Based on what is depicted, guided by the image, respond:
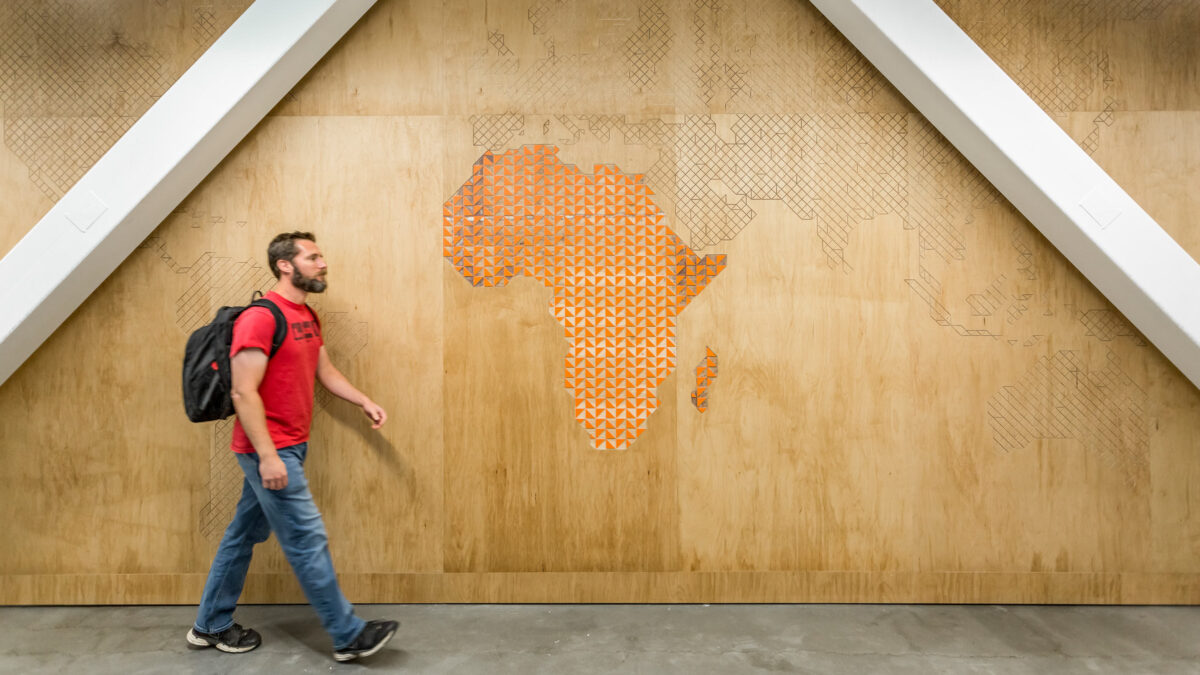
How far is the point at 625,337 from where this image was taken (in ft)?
8.62

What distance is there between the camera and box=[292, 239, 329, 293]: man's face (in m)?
2.24

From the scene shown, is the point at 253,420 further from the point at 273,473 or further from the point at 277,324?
the point at 277,324

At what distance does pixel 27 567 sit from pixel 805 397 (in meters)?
3.23

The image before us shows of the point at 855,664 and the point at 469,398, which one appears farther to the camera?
the point at 469,398

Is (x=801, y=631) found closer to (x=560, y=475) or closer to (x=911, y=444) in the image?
(x=911, y=444)

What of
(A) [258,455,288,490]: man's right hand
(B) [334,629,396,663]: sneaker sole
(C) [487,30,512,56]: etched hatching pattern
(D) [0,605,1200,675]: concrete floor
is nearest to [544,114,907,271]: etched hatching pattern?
(C) [487,30,512,56]: etched hatching pattern

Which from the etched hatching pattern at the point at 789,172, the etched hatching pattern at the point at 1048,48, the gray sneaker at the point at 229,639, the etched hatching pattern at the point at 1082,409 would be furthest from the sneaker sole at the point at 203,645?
the etched hatching pattern at the point at 1048,48

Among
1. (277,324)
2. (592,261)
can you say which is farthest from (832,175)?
(277,324)

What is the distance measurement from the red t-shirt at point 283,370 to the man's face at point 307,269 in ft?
0.26

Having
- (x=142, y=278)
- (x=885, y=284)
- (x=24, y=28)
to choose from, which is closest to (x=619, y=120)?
(x=885, y=284)

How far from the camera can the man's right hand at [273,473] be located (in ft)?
6.79

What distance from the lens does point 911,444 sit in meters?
2.63

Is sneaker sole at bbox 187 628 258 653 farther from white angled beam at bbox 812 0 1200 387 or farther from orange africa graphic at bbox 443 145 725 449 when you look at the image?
white angled beam at bbox 812 0 1200 387

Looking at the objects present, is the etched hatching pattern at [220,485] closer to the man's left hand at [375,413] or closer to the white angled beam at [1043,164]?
the man's left hand at [375,413]
